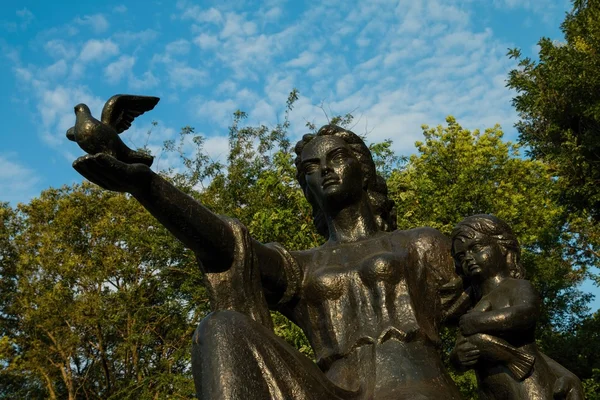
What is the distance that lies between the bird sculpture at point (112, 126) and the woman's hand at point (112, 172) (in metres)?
0.08

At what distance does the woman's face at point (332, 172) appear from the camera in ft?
15.8

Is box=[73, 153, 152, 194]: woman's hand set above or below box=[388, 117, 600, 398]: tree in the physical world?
below

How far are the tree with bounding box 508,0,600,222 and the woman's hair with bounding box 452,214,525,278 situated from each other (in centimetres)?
1657

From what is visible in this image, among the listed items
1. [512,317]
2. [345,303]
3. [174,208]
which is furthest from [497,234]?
[174,208]

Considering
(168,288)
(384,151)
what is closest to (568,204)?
(384,151)

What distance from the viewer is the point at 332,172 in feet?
15.8

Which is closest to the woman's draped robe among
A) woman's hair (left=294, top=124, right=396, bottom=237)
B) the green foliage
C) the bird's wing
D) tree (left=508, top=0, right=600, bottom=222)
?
woman's hair (left=294, top=124, right=396, bottom=237)

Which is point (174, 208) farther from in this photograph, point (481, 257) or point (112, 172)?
point (481, 257)

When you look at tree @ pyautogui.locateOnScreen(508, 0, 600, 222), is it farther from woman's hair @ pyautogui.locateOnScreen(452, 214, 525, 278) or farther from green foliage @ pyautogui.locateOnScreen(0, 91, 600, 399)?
woman's hair @ pyautogui.locateOnScreen(452, 214, 525, 278)

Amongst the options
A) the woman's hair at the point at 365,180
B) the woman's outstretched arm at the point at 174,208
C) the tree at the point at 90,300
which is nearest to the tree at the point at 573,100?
the tree at the point at 90,300

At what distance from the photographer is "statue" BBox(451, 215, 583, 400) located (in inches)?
154

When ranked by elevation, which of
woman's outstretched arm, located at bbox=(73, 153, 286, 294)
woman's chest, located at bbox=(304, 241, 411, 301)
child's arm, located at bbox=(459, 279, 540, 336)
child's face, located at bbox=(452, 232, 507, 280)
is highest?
woman's outstretched arm, located at bbox=(73, 153, 286, 294)

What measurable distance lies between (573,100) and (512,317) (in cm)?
1867

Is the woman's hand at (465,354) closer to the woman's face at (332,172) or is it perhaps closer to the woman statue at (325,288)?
the woman statue at (325,288)
